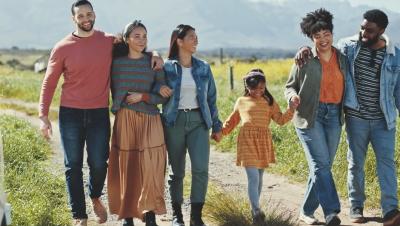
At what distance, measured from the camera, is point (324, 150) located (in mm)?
6566

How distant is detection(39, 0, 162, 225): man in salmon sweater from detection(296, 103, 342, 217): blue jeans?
4.96 ft

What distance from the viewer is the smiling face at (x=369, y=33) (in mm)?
6547

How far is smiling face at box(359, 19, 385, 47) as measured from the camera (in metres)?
6.55

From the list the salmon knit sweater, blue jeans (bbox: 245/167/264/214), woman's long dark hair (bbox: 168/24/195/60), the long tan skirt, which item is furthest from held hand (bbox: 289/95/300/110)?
the salmon knit sweater

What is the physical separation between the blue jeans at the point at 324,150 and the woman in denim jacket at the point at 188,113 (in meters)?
0.90

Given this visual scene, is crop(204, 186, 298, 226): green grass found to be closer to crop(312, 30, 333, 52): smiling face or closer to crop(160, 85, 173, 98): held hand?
crop(160, 85, 173, 98): held hand

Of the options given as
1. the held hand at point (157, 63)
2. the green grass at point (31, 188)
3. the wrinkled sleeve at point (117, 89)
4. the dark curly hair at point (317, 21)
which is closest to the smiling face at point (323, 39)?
the dark curly hair at point (317, 21)

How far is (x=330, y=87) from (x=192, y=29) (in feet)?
4.29

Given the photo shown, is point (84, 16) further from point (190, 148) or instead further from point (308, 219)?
point (308, 219)

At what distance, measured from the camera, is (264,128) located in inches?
266

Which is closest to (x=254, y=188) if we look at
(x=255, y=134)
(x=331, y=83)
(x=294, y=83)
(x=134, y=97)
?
(x=255, y=134)

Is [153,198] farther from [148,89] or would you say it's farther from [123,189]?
[148,89]

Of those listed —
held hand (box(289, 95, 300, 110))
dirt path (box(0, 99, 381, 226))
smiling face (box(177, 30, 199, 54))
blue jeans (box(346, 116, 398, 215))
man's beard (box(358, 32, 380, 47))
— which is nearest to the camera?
smiling face (box(177, 30, 199, 54))

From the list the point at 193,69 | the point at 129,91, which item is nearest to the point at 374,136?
the point at 193,69
